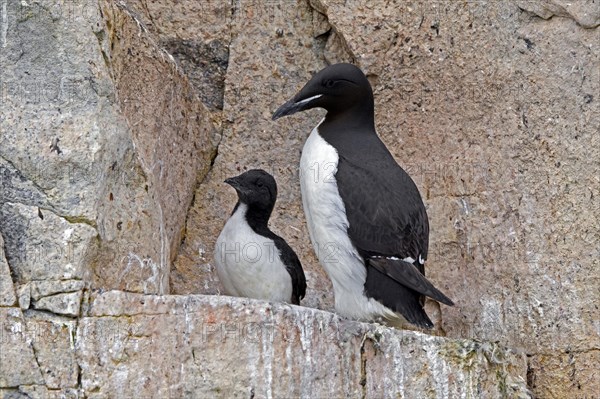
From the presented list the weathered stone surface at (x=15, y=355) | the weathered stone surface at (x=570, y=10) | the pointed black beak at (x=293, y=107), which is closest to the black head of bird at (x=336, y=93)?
the pointed black beak at (x=293, y=107)

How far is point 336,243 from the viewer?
649 cm

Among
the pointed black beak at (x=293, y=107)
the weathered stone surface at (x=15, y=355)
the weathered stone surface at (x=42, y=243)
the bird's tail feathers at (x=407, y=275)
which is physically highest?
the pointed black beak at (x=293, y=107)

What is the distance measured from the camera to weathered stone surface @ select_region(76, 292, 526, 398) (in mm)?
5453

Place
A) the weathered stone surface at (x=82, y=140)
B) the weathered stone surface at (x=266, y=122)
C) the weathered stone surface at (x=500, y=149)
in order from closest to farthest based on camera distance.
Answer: the weathered stone surface at (x=82, y=140) < the weathered stone surface at (x=500, y=149) < the weathered stone surface at (x=266, y=122)

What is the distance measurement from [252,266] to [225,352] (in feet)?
A: 4.33

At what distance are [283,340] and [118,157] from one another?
3.74 feet

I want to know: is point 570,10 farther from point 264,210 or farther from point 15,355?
point 15,355

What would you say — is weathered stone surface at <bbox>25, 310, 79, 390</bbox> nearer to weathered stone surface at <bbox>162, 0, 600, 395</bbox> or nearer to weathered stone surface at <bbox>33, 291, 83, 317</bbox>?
weathered stone surface at <bbox>33, 291, 83, 317</bbox>

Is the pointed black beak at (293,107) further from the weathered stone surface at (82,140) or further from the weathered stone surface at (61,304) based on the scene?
the weathered stone surface at (61,304)

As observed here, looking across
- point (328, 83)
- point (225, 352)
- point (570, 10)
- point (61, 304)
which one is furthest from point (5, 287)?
point (570, 10)

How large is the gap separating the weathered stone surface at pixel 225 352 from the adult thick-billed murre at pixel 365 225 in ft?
1.92

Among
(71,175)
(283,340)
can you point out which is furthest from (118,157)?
(283,340)

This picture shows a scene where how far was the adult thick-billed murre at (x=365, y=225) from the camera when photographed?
6.36 m

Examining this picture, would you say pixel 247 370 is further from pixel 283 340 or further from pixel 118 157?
pixel 118 157
